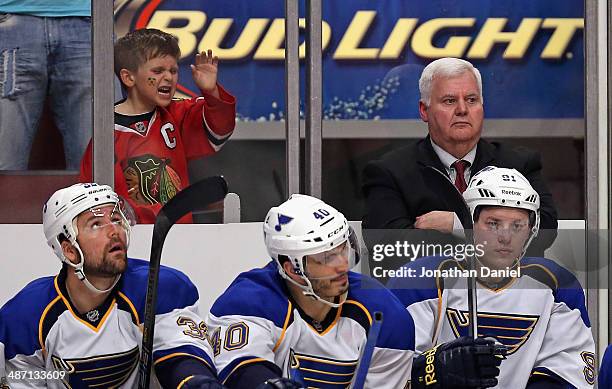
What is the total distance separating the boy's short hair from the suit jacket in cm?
80

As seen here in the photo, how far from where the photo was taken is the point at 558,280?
Answer: 17.3 ft

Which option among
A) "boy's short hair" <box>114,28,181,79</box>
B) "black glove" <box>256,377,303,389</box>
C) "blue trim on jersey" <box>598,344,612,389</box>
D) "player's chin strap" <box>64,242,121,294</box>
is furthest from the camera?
"boy's short hair" <box>114,28,181,79</box>

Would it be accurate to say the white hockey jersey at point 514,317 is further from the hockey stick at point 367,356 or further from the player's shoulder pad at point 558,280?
the hockey stick at point 367,356

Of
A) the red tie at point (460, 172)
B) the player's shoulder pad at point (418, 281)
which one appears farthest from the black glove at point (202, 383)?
the red tie at point (460, 172)

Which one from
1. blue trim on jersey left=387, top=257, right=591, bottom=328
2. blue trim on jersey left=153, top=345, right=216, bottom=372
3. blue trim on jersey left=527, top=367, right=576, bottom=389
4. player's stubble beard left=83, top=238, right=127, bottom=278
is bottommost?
blue trim on jersey left=527, top=367, right=576, bottom=389

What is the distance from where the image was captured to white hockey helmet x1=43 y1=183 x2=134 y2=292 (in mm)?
5023

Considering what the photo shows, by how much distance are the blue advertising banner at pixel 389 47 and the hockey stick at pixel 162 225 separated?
1.05 feet

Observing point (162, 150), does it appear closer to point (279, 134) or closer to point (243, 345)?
point (279, 134)

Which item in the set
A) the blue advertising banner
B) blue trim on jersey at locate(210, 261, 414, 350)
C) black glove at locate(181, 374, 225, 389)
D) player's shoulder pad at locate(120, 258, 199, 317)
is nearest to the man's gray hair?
the blue advertising banner

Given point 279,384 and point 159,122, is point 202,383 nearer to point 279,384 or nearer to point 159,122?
point 279,384

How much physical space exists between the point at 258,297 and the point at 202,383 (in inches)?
16.0

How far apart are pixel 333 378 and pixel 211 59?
3.83 feet

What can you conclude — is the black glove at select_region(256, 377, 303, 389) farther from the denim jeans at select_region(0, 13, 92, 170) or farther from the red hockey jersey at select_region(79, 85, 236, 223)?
the denim jeans at select_region(0, 13, 92, 170)

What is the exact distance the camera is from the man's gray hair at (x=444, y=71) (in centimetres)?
530
